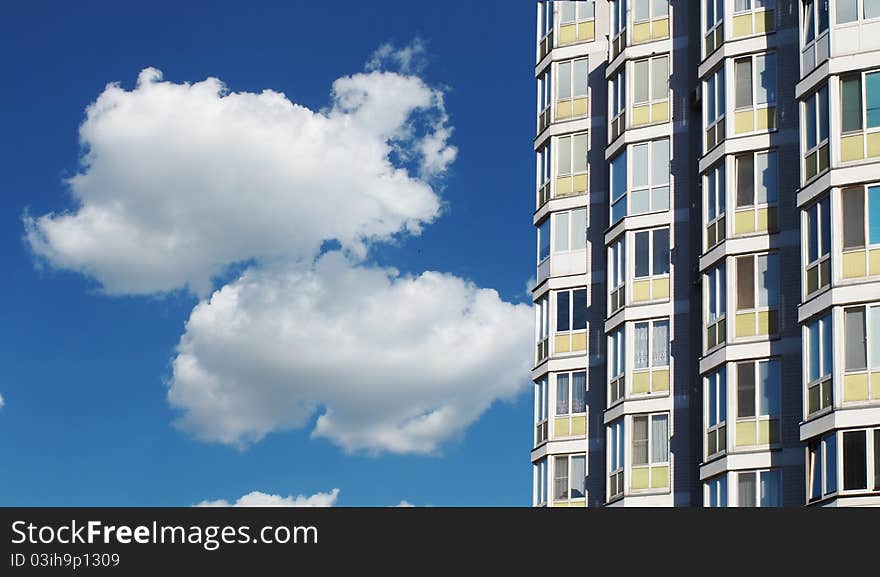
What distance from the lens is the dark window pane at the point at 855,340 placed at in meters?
46.8

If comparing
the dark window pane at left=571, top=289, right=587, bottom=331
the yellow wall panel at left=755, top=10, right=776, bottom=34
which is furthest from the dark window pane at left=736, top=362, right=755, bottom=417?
the dark window pane at left=571, top=289, right=587, bottom=331

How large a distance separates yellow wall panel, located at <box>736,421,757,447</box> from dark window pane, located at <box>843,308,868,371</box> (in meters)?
5.61

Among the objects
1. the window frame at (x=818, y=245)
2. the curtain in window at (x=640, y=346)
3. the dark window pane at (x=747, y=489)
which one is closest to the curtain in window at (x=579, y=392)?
the curtain in window at (x=640, y=346)

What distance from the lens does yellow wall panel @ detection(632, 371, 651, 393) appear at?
191ft

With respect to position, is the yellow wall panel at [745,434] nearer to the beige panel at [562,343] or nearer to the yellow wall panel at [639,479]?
the yellow wall panel at [639,479]

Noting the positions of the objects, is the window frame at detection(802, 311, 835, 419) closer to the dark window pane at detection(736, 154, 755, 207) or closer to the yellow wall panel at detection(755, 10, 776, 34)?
the dark window pane at detection(736, 154, 755, 207)

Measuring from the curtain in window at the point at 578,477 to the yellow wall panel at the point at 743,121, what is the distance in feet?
46.0

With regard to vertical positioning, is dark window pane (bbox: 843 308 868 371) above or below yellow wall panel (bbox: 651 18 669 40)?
below
